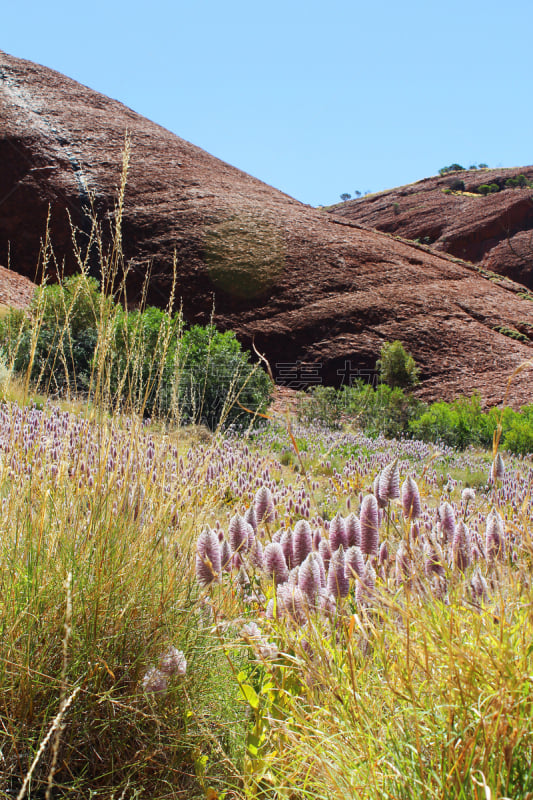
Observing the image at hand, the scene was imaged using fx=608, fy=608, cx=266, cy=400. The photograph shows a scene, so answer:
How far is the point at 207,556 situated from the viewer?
6.63 ft

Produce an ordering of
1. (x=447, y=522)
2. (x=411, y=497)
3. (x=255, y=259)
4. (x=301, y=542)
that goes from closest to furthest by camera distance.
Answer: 1. (x=301, y=542)
2. (x=411, y=497)
3. (x=447, y=522)
4. (x=255, y=259)

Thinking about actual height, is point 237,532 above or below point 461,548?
below


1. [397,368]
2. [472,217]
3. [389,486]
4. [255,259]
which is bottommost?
[389,486]

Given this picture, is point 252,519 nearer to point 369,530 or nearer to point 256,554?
point 256,554

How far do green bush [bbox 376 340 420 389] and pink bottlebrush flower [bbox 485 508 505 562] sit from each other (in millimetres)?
9590

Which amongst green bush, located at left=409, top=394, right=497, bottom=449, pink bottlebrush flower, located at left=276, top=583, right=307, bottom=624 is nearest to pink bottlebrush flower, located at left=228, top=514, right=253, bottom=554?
pink bottlebrush flower, located at left=276, top=583, right=307, bottom=624

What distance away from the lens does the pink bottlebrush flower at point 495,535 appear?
2.11 metres

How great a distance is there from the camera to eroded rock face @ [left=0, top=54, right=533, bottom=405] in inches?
526

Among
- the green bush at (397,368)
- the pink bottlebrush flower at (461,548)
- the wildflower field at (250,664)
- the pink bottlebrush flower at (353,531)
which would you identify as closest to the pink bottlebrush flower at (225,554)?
the wildflower field at (250,664)

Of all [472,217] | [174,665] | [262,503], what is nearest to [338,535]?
[262,503]

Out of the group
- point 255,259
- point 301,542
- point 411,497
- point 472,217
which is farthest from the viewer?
point 472,217

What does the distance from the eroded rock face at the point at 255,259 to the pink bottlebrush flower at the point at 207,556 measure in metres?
10.6

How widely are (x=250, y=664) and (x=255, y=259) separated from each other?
45.1 feet

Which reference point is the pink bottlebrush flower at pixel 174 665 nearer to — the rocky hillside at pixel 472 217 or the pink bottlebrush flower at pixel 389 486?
the pink bottlebrush flower at pixel 389 486
